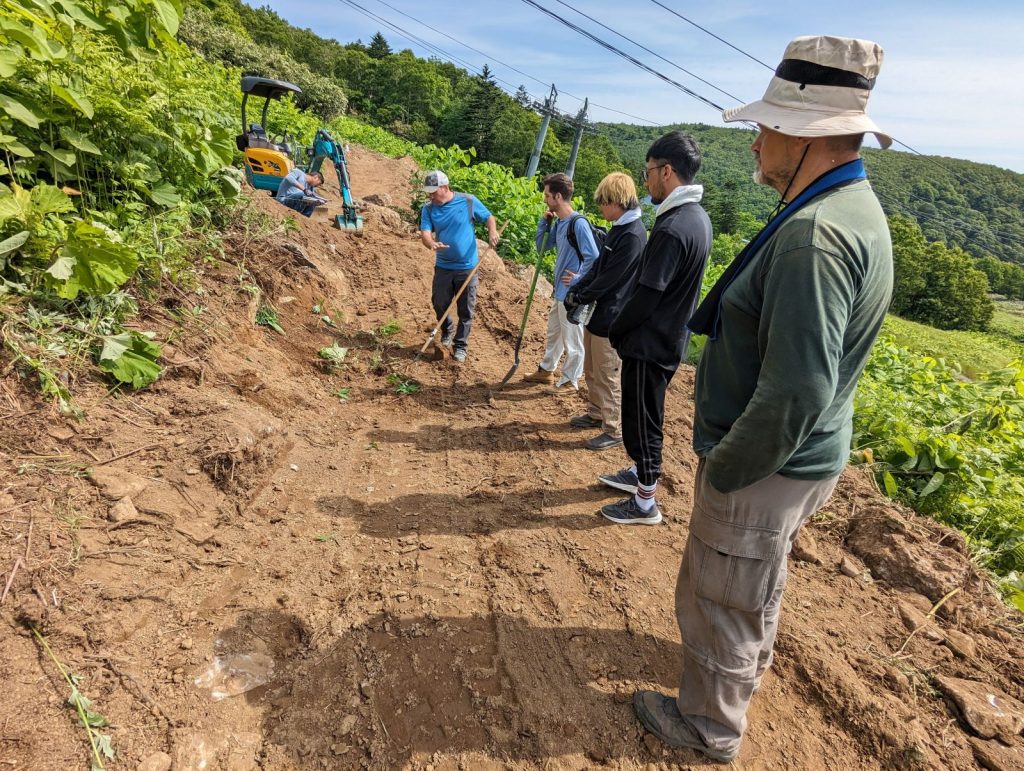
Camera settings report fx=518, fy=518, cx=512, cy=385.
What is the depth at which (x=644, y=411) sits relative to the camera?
3.40 metres

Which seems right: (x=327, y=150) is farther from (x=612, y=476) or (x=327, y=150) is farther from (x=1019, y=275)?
(x=1019, y=275)

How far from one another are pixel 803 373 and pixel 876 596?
2686 millimetres

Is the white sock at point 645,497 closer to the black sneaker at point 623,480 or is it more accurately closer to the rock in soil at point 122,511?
the black sneaker at point 623,480

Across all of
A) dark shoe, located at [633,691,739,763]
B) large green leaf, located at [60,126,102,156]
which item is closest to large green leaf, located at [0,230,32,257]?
large green leaf, located at [60,126,102,156]

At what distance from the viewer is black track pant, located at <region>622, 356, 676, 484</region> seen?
3.34 metres

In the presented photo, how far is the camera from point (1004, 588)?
3369 mm

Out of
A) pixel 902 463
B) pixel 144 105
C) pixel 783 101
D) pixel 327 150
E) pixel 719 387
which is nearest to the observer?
pixel 783 101

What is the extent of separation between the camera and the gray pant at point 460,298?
19.9 ft

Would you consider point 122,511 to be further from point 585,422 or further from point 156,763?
point 585,422

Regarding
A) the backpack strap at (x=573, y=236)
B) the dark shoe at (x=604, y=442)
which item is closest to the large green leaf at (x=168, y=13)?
the backpack strap at (x=573, y=236)

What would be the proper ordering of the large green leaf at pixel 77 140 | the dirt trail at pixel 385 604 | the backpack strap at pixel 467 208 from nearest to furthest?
1. the dirt trail at pixel 385 604
2. the large green leaf at pixel 77 140
3. the backpack strap at pixel 467 208

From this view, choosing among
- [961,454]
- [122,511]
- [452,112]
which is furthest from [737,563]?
[452,112]

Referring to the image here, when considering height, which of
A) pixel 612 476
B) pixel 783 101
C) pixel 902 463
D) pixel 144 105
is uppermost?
pixel 783 101

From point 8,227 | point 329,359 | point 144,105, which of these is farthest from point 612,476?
point 144,105
